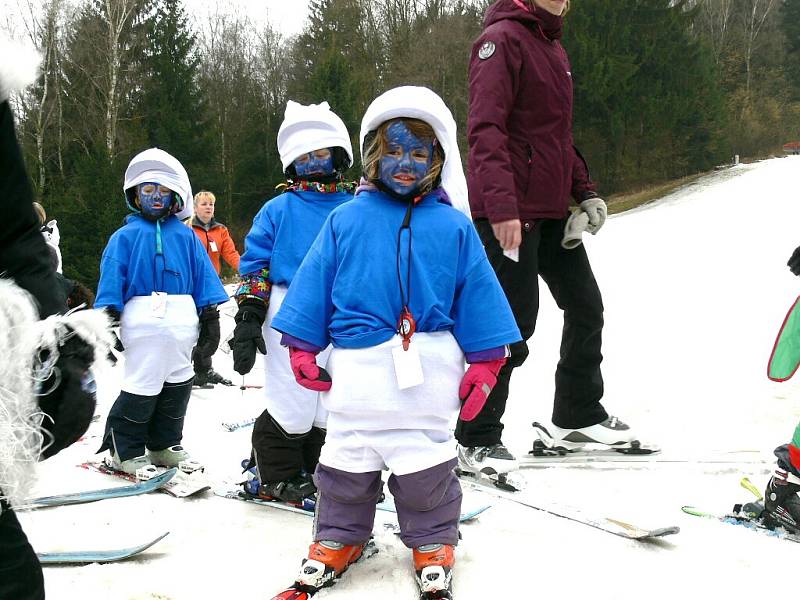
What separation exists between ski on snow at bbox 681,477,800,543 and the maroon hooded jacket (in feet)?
5.12

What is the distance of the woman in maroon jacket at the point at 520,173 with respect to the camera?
358 cm

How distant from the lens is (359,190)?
278cm

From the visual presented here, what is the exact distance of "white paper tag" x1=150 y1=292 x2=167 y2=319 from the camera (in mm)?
4250

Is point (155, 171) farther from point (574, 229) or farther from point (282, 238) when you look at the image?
point (574, 229)

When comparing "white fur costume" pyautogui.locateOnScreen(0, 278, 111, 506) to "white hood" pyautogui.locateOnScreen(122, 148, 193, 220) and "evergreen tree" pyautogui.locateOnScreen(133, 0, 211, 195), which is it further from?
"evergreen tree" pyautogui.locateOnScreen(133, 0, 211, 195)

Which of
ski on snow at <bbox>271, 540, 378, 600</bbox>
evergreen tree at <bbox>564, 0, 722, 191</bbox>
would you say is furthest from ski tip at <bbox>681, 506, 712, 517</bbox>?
evergreen tree at <bbox>564, 0, 722, 191</bbox>

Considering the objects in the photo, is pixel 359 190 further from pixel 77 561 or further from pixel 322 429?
pixel 77 561

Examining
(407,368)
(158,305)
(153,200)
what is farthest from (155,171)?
(407,368)

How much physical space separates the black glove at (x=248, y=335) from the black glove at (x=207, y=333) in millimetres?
1171

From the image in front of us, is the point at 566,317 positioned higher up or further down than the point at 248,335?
further down

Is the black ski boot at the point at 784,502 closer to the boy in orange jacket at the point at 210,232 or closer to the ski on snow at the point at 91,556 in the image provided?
the ski on snow at the point at 91,556

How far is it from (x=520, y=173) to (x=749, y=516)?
74.4 inches

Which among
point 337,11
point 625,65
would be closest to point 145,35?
point 337,11

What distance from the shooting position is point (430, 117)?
8.89ft
